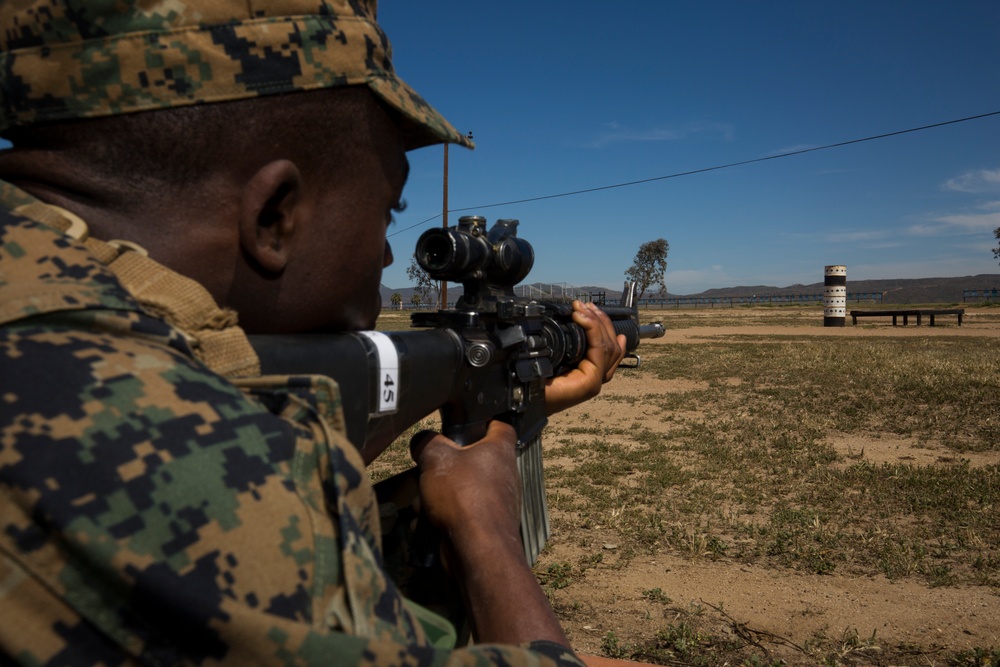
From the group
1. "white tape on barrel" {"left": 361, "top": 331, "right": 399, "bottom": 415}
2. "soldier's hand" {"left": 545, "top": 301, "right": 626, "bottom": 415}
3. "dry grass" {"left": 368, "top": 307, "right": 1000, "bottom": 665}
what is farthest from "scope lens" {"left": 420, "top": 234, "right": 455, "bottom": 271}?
"dry grass" {"left": 368, "top": 307, "right": 1000, "bottom": 665}

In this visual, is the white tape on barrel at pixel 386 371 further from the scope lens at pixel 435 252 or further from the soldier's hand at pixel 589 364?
the soldier's hand at pixel 589 364

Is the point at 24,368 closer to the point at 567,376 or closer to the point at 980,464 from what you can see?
the point at 567,376

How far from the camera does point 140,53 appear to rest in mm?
1049

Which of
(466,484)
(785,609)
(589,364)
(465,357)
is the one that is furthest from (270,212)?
(785,609)

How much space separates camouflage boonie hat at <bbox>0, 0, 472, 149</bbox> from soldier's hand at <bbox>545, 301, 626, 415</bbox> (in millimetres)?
2296

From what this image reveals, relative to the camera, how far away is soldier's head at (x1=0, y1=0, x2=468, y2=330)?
41.4 inches

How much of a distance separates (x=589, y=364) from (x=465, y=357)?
1479 mm

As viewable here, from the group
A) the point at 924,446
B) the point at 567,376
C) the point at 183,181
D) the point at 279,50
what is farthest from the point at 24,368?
the point at 924,446

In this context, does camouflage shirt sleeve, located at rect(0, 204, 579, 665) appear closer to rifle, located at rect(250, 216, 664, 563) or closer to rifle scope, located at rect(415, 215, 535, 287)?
rifle, located at rect(250, 216, 664, 563)

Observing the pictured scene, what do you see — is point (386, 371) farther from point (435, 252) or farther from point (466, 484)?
point (435, 252)

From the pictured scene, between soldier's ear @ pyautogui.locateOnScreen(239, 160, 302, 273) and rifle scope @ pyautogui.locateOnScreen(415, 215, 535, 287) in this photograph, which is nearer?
soldier's ear @ pyautogui.locateOnScreen(239, 160, 302, 273)

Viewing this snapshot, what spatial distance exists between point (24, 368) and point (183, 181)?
0.50 metres


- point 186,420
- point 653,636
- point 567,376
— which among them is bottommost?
point 653,636

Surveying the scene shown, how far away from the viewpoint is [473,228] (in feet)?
8.68
